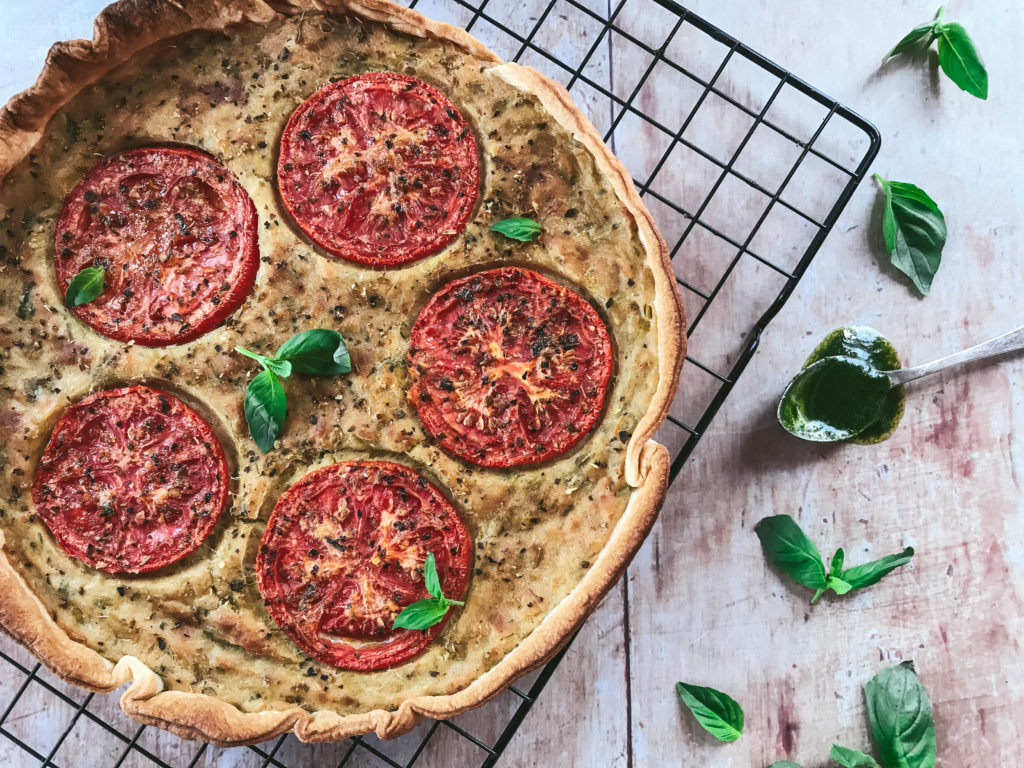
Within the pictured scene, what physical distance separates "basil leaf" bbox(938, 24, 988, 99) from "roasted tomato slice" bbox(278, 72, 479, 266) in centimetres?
199

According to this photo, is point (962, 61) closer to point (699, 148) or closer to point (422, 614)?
point (699, 148)

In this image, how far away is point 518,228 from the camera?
3.12 meters

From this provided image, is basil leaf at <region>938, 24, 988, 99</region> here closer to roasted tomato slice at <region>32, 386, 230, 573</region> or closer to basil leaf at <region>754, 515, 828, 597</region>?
basil leaf at <region>754, 515, 828, 597</region>

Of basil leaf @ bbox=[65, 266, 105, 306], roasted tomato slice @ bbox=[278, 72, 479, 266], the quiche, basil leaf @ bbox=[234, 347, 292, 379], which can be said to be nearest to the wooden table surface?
the quiche

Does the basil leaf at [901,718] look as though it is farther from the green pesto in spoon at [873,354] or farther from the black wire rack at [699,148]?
the black wire rack at [699,148]

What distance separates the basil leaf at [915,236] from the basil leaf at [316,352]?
221 cm

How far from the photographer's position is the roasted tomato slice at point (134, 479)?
3.08 m

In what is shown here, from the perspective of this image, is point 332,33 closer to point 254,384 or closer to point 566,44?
point 566,44

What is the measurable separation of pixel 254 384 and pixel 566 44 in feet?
6.32

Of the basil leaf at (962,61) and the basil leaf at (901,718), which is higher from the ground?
the basil leaf at (962,61)

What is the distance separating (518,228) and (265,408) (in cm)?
102

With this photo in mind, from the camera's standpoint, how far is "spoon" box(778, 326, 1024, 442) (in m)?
3.67

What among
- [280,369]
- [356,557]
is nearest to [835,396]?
[356,557]

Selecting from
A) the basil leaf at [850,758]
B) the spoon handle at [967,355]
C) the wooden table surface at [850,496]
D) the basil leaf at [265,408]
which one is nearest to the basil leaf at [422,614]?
the basil leaf at [265,408]
